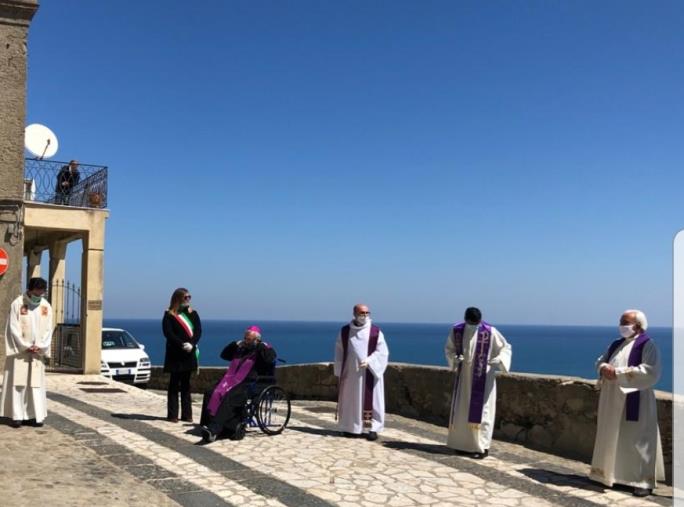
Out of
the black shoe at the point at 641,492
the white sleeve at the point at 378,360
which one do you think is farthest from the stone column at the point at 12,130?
the black shoe at the point at 641,492

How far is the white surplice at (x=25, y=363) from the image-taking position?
893 centimetres

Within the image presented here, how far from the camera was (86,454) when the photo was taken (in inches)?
290

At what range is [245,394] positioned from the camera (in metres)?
8.93

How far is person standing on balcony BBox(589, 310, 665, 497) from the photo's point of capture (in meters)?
6.73

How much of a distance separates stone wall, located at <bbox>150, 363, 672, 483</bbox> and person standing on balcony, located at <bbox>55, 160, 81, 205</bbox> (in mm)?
9878

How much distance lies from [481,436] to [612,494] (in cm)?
174

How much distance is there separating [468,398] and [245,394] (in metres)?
2.67

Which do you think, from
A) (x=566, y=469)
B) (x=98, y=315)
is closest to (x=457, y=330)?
(x=566, y=469)

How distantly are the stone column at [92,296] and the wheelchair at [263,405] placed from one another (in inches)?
332

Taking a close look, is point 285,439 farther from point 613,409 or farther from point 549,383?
point 613,409

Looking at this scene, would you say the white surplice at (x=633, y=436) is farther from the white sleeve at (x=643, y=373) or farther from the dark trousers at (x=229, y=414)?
the dark trousers at (x=229, y=414)

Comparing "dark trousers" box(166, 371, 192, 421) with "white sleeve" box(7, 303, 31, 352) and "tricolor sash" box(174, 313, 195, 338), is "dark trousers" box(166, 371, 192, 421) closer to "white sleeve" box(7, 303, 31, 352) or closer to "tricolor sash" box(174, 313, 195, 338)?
"tricolor sash" box(174, 313, 195, 338)

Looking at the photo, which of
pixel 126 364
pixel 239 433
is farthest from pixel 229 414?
pixel 126 364

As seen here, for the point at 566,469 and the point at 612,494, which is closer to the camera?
the point at 612,494
